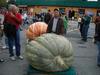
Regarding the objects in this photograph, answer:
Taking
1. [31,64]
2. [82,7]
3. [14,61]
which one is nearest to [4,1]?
[82,7]

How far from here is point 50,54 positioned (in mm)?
5887

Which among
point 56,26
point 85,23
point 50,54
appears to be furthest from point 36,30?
point 85,23

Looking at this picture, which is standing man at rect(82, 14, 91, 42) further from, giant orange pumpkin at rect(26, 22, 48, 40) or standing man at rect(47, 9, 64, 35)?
standing man at rect(47, 9, 64, 35)

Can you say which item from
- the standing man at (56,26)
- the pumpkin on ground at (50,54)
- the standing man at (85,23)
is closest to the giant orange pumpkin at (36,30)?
the standing man at (56,26)

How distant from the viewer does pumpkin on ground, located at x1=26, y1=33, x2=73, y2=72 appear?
5809mm

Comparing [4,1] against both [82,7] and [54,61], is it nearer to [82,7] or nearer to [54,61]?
[82,7]

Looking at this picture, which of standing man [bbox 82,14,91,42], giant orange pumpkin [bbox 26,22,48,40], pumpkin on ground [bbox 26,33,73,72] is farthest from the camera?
standing man [bbox 82,14,91,42]

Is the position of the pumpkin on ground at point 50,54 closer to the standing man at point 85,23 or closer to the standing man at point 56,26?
the standing man at point 56,26

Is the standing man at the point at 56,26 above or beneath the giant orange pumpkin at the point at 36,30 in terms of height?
above

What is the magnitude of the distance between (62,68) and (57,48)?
425 millimetres

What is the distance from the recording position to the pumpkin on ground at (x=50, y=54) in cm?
581

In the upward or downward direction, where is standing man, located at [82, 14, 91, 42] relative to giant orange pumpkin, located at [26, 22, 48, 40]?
downward

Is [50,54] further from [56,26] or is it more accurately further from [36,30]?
[36,30]

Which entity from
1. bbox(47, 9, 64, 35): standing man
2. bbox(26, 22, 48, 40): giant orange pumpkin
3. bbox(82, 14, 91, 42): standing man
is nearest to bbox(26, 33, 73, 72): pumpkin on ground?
bbox(47, 9, 64, 35): standing man
